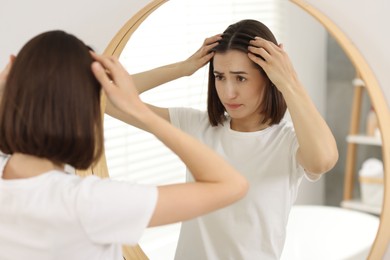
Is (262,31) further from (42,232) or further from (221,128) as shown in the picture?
(42,232)

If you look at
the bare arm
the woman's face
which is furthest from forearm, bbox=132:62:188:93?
the woman's face

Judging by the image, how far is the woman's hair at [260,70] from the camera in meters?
0.85

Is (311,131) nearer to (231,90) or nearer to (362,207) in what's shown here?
(231,90)

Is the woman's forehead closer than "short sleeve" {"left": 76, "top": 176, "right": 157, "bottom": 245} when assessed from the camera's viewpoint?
No

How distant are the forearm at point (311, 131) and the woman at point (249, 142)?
46 millimetres

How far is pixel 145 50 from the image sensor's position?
4.06ft

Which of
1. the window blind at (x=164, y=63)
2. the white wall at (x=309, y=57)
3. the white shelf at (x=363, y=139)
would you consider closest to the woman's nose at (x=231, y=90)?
the window blind at (x=164, y=63)

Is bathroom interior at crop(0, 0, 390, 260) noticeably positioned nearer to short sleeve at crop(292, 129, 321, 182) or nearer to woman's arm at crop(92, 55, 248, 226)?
short sleeve at crop(292, 129, 321, 182)

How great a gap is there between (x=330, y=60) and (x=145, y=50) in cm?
66

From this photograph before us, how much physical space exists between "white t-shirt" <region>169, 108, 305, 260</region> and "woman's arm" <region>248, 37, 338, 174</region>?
8cm

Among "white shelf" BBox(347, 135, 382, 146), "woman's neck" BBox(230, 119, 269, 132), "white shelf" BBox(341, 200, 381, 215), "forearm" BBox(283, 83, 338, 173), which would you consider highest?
"forearm" BBox(283, 83, 338, 173)

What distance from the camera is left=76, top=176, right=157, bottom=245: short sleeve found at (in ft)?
1.85

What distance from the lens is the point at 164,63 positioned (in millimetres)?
1175

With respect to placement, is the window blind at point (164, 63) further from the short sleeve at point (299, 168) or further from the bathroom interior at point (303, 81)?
the short sleeve at point (299, 168)
